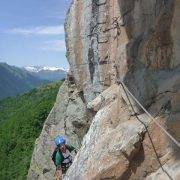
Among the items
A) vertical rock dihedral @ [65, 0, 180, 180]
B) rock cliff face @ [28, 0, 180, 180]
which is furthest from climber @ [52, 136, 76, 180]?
vertical rock dihedral @ [65, 0, 180, 180]

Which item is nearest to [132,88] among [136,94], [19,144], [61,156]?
[136,94]

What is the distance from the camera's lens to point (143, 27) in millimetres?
13609

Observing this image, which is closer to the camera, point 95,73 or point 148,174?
point 148,174

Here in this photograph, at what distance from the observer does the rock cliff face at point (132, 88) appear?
11.1 meters

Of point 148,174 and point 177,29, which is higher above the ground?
point 177,29

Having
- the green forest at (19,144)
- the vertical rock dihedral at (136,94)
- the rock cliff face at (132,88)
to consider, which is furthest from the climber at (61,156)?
the green forest at (19,144)

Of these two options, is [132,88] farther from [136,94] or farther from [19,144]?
[19,144]

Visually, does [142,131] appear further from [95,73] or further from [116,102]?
[95,73]

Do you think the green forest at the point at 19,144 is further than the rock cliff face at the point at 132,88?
Yes

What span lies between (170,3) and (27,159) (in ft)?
186

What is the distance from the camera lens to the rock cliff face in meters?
11.1

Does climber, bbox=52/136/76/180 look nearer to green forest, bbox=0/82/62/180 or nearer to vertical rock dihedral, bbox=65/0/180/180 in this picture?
vertical rock dihedral, bbox=65/0/180/180

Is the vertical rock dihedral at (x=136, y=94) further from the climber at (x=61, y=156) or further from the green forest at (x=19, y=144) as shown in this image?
the green forest at (x=19, y=144)

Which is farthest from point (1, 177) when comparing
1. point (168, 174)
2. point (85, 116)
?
point (168, 174)
